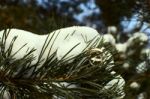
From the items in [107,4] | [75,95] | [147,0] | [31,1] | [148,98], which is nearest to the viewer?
[75,95]

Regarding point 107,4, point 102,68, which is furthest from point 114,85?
point 107,4

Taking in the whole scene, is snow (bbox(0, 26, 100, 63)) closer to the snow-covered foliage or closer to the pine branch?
the pine branch

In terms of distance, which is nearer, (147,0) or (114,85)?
(114,85)

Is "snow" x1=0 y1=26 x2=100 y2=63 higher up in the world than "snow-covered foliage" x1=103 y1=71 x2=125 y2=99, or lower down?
higher up

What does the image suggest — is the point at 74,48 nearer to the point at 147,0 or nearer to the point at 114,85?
the point at 114,85

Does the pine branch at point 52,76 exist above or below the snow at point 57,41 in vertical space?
below

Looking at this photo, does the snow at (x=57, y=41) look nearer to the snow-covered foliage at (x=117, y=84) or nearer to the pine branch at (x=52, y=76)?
the pine branch at (x=52, y=76)

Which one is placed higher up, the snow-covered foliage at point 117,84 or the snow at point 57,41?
the snow at point 57,41

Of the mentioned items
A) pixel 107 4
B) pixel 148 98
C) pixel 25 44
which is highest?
pixel 107 4

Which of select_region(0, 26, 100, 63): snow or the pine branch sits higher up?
select_region(0, 26, 100, 63): snow

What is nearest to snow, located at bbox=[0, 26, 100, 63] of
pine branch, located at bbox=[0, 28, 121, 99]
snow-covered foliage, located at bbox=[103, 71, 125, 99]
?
pine branch, located at bbox=[0, 28, 121, 99]

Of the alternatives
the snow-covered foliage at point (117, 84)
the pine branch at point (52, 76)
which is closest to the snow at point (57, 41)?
the pine branch at point (52, 76)
